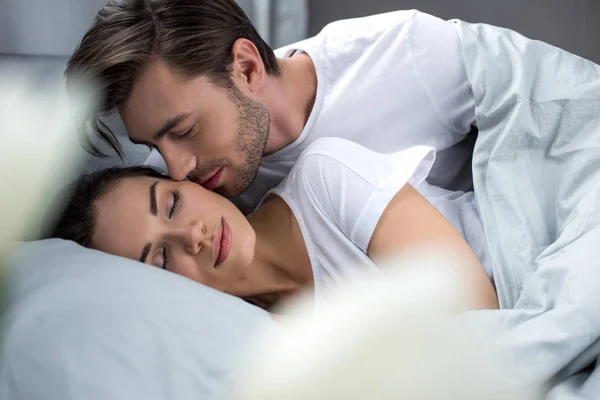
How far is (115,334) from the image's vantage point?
0.77 meters

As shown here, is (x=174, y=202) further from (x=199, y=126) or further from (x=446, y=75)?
(x=446, y=75)

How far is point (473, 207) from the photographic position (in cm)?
138

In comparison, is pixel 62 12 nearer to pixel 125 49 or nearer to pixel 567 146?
pixel 125 49

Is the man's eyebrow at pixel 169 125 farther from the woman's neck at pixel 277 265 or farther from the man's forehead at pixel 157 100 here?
the woman's neck at pixel 277 265

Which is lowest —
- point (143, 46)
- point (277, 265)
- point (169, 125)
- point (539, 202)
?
point (277, 265)

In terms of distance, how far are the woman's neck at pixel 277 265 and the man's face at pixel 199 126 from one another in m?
0.12

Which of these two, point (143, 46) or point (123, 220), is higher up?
point (143, 46)

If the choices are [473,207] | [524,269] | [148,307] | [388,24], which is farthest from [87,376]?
[388,24]

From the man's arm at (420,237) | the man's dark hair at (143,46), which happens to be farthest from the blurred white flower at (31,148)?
the man's arm at (420,237)

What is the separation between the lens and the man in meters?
1.28

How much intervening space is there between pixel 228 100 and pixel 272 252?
0.93 feet

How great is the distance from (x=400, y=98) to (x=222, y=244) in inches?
20.2

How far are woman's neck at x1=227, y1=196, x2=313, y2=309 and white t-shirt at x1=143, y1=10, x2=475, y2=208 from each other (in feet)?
0.75

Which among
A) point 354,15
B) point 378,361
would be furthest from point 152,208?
point 354,15
